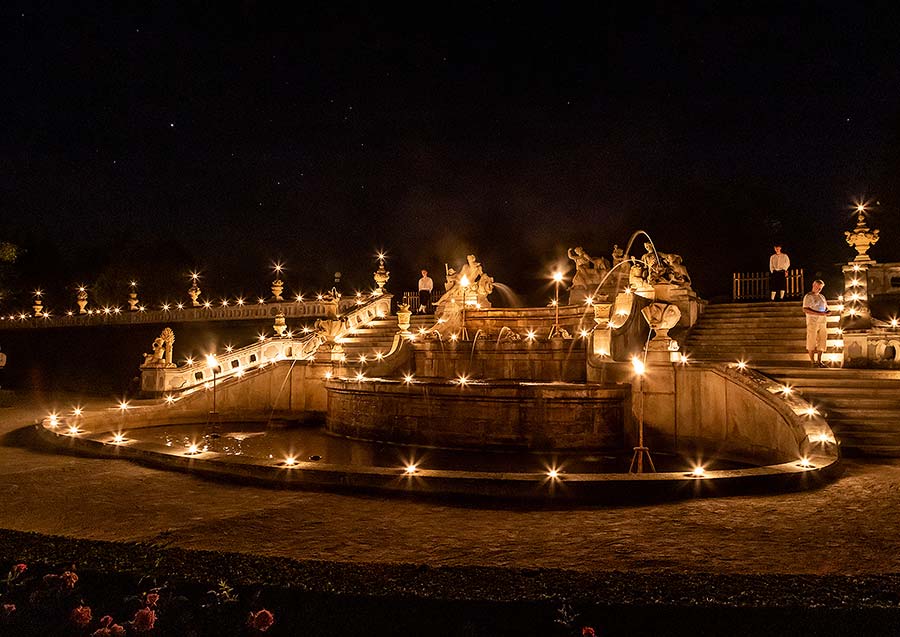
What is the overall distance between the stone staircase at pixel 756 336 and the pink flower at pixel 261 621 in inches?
533

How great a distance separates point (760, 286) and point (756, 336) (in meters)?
17.0

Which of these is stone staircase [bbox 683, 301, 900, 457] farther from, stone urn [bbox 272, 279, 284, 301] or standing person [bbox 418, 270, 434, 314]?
stone urn [bbox 272, 279, 284, 301]

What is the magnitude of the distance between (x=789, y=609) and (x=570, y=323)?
15829 millimetres

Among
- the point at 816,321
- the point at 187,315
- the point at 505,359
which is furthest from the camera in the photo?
the point at 187,315

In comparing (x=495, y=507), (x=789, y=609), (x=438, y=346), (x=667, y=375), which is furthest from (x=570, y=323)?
(x=789, y=609)

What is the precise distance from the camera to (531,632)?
3789mm

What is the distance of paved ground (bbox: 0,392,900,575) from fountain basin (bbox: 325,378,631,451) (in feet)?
15.4

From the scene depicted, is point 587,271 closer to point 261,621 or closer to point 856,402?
point 856,402

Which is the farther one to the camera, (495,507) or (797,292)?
(797,292)

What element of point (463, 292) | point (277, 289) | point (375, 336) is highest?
point (277, 289)

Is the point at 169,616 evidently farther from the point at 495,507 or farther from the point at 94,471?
the point at 94,471

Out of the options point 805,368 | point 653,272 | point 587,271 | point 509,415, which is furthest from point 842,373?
point 587,271

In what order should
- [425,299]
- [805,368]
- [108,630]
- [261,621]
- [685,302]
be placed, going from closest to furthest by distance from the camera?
[108,630] < [261,621] < [805,368] < [685,302] < [425,299]

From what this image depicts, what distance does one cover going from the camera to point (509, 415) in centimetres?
1241
